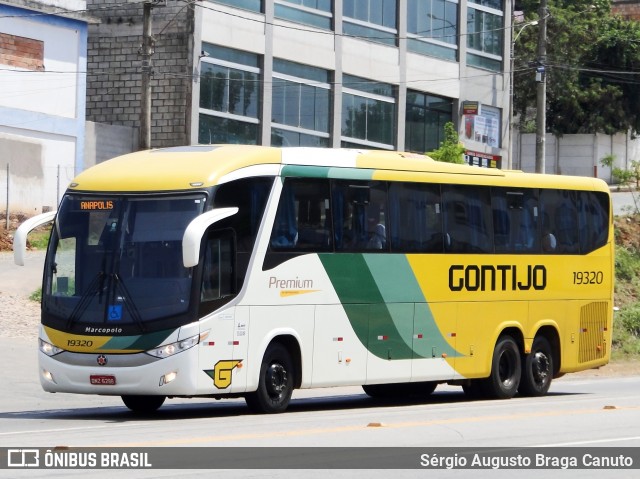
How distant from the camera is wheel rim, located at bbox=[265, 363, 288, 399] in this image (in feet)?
57.6

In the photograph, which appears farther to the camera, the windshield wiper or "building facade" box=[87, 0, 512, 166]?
"building facade" box=[87, 0, 512, 166]

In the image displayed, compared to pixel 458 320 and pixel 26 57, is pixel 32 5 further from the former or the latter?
pixel 458 320

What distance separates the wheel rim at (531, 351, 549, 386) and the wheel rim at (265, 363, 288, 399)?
5963 mm

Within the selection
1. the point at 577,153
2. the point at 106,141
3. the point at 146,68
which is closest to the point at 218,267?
the point at 146,68

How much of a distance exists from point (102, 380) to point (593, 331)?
1011cm

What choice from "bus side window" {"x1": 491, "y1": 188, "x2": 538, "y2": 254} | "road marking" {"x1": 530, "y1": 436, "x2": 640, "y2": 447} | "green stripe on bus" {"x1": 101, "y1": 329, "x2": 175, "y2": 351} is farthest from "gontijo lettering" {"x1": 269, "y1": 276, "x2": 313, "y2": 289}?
"road marking" {"x1": 530, "y1": 436, "x2": 640, "y2": 447}

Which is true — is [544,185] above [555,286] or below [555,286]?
above

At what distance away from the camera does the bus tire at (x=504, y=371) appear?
70.3 feet

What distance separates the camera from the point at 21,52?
131 ft

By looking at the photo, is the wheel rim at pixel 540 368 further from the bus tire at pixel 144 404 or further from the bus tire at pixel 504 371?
the bus tire at pixel 144 404

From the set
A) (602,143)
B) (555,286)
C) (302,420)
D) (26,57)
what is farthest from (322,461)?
(602,143)

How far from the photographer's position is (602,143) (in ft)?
231

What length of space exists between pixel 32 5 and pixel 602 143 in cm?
3799

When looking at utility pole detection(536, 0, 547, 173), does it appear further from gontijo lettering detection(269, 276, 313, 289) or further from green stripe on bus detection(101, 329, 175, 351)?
green stripe on bus detection(101, 329, 175, 351)
